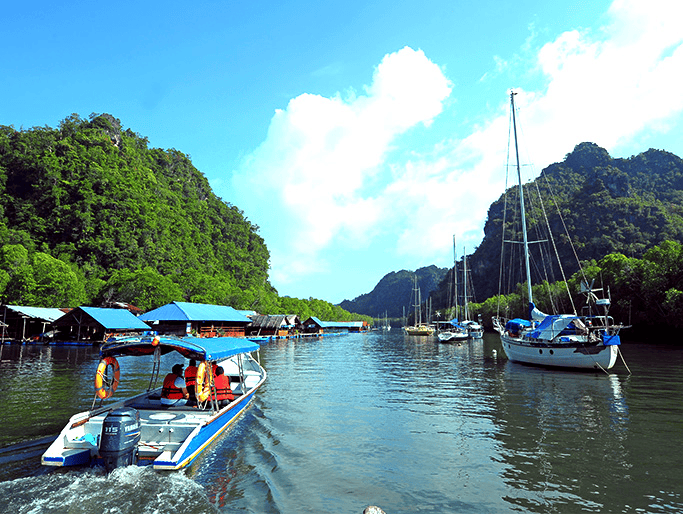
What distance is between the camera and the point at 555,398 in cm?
1848

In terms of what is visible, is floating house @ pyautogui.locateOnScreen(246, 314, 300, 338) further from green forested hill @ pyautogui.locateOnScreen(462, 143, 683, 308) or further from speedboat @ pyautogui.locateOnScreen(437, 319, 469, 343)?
green forested hill @ pyautogui.locateOnScreen(462, 143, 683, 308)

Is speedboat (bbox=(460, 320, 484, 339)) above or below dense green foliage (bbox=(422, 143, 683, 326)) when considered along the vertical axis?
below

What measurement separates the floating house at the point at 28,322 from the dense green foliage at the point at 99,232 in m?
3.39

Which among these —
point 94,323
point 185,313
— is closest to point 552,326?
point 185,313

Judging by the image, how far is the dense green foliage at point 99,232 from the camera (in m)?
63.8

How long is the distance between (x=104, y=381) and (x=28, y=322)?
6000 cm

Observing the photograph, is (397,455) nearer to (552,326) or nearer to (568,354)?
(568,354)

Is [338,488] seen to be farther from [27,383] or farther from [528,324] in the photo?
[528,324]

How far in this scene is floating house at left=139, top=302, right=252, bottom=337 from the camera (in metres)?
47.0

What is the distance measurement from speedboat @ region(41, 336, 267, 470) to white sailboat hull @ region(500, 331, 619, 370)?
2302 cm

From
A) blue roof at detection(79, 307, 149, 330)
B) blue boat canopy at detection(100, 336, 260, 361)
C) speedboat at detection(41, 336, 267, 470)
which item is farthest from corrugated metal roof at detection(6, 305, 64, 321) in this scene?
blue boat canopy at detection(100, 336, 260, 361)

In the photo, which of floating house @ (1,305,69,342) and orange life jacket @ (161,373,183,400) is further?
floating house @ (1,305,69,342)

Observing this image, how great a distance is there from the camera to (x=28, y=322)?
57.2 meters

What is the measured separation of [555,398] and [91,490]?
18.7m
